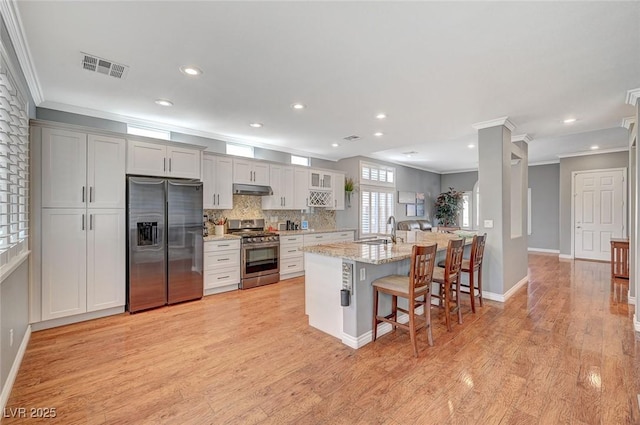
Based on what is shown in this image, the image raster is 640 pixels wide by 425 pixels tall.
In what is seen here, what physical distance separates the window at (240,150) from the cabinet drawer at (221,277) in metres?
2.19

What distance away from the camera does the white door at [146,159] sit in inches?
149

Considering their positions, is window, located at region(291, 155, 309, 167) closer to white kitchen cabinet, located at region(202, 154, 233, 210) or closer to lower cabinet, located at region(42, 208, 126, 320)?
white kitchen cabinet, located at region(202, 154, 233, 210)

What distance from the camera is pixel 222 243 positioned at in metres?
4.72

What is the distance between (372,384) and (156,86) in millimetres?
3594

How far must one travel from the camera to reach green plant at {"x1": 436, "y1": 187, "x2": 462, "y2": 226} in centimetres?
1030

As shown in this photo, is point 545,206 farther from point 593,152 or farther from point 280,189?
point 280,189

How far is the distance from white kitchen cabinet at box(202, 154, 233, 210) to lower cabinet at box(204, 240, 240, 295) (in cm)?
69

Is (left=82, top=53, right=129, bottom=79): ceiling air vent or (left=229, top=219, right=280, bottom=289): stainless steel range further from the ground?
(left=82, top=53, right=129, bottom=79): ceiling air vent

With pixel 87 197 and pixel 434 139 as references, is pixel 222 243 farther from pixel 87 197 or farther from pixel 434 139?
pixel 434 139

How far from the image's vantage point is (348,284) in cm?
286

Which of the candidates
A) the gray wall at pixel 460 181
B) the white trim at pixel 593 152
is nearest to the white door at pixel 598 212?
the white trim at pixel 593 152

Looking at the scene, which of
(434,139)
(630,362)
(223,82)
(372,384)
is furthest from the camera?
(434,139)

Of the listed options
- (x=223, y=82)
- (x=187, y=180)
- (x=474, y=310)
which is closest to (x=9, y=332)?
(x=187, y=180)

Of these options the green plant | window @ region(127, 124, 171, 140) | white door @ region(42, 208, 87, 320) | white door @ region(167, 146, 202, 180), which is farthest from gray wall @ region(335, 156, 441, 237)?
white door @ region(42, 208, 87, 320)
